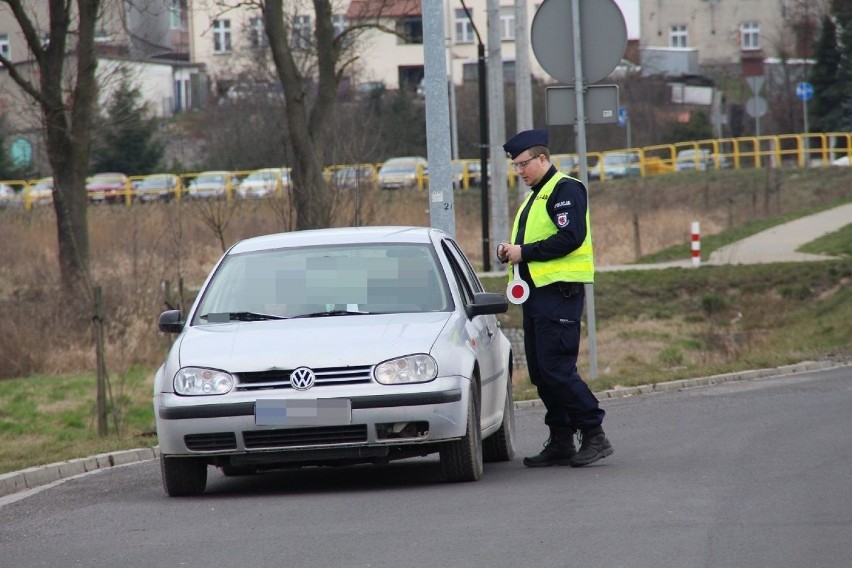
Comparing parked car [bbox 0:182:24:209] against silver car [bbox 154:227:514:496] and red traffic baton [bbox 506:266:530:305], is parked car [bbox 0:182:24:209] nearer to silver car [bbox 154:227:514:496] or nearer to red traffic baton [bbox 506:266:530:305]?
silver car [bbox 154:227:514:496]

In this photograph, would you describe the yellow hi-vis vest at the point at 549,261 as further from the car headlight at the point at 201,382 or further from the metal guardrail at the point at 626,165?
the metal guardrail at the point at 626,165

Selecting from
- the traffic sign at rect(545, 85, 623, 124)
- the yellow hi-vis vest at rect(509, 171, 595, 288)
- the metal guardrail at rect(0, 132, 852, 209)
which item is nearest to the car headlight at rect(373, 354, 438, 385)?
the yellow hi-vis vest at rect(509, 171, 595, 288)

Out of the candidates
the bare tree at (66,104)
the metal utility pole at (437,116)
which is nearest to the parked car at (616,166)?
the bare tree at (66,104)

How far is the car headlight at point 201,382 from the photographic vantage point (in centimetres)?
821

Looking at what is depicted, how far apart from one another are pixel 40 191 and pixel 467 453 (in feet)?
168

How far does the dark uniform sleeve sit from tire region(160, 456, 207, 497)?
2.32m

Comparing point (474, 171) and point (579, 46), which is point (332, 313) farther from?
point (474, 171)

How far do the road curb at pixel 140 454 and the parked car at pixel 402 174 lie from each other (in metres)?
31.8

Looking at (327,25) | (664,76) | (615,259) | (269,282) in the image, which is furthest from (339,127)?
(664,76)

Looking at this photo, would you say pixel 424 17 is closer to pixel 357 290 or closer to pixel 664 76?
pixel 357 290

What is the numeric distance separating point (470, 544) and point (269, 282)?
3071mm

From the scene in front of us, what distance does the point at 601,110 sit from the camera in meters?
13.6

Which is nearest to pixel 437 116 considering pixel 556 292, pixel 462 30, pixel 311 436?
pixel 556 292

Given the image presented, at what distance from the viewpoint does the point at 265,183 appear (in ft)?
93.9
